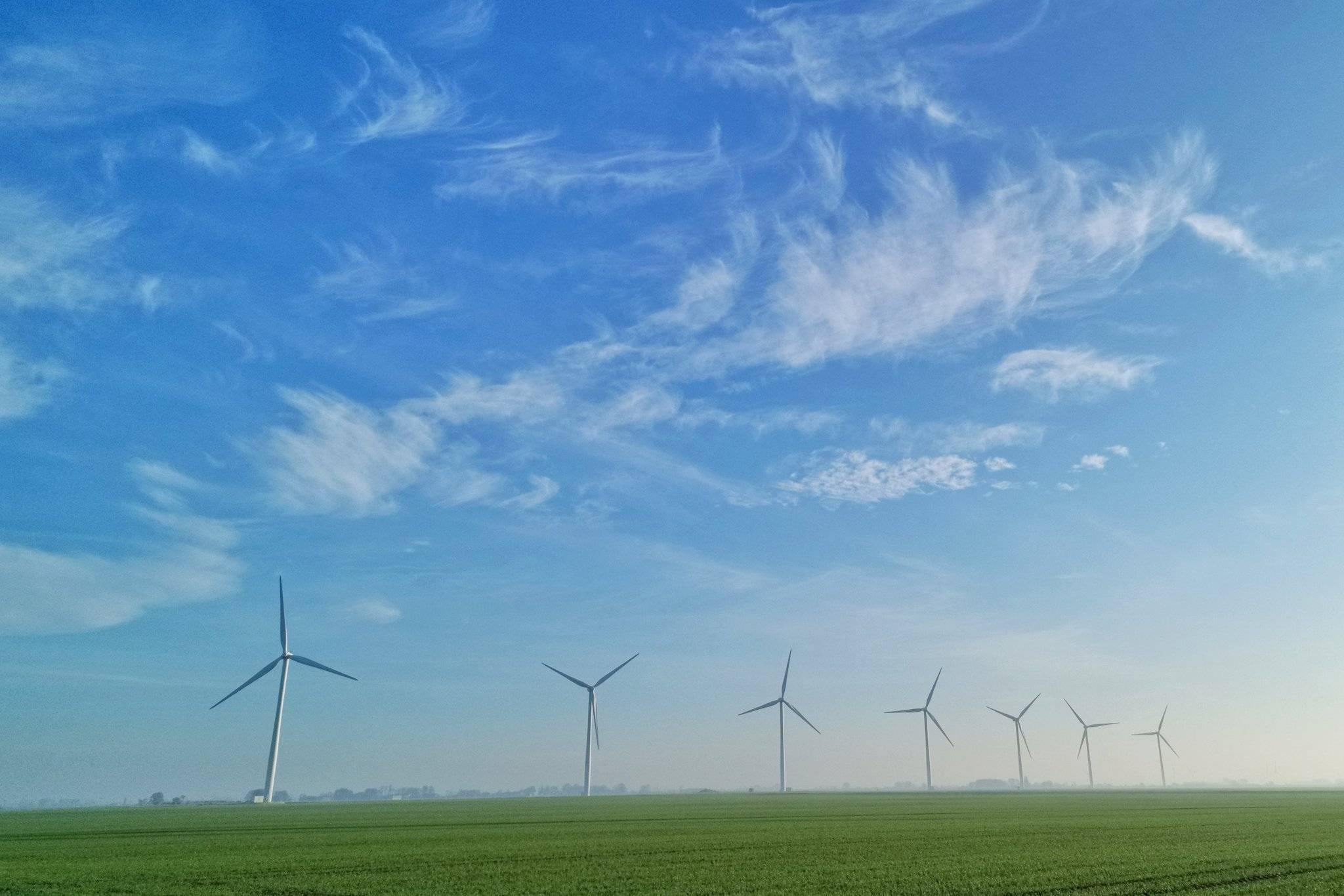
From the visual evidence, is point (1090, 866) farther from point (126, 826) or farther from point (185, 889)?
point (126, 826)

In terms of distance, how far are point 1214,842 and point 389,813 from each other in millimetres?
73866

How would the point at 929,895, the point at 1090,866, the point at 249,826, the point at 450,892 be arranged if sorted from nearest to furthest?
1. the point at 929,895
2. the point at 450,892
3. the point at 1090,866
4. the point at 249,826

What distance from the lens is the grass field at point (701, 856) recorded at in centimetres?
2636

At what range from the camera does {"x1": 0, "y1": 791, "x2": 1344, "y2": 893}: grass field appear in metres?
26.4

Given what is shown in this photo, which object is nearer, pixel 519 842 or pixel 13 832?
pixel 519 842

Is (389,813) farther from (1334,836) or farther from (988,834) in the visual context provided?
(1334,836)

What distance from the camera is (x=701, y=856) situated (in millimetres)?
34844

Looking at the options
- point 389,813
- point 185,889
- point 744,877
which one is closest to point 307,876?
point 185,889

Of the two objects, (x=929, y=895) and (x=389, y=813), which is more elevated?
(x=929, y=895)

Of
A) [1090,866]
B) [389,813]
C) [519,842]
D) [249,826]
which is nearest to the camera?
[1090,866]

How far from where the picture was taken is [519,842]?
145 ft

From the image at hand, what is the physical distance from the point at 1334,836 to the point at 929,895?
32715mm

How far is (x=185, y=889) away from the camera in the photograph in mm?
26297

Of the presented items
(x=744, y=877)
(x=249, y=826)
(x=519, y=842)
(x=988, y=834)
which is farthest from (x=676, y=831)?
(x=249, y=826)
